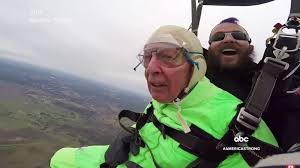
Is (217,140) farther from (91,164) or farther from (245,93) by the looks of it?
(91,164)

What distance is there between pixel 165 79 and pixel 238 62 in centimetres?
59

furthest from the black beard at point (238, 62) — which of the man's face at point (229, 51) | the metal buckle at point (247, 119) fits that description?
the metal buckle at point (247, 119)

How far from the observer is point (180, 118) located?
2.00 metres

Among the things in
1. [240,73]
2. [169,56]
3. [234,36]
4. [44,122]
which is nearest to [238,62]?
[240,73]

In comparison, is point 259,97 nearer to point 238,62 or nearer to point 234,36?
point 238,62

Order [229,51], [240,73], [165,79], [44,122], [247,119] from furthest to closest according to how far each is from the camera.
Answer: [44,122] < [229,51] < [240,73] < [165,79] < [247,119]

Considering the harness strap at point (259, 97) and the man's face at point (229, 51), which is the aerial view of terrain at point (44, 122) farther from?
the harness strap at point (259, 97)

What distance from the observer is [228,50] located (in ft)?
7.89

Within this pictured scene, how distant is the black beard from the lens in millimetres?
2297

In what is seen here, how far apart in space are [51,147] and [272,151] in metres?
54.9

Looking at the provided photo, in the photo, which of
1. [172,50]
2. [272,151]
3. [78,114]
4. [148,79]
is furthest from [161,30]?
[78,114]

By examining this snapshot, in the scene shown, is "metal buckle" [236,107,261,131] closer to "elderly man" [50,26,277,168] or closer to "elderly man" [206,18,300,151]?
"elderly man" [50,26,277,168]

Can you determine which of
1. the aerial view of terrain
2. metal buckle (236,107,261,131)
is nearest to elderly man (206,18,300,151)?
metal buckle (236,107,261,131)

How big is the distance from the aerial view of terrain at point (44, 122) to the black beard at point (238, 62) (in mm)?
47916
